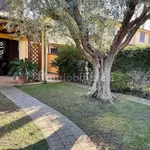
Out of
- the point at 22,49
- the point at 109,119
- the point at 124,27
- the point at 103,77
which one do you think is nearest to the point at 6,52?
the point at 22,49

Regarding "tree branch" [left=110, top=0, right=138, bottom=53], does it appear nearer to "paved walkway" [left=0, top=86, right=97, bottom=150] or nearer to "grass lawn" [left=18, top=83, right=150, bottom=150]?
"grass lawn" [left=18, top=83, right=150, bottom=150]

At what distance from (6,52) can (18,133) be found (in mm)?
9976

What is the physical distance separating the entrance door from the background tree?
6.62 metres

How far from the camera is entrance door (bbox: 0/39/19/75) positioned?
12623 mm

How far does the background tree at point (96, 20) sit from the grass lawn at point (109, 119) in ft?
2.55

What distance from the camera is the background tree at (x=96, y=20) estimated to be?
503 cm

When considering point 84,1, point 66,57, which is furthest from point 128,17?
point 66,57

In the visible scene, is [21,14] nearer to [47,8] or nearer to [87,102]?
[47,8]

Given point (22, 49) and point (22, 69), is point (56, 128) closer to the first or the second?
point (22, 69)

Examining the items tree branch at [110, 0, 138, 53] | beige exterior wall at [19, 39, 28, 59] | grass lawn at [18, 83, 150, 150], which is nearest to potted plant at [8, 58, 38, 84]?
beige exterior wall at [19, 39, 28, 59]

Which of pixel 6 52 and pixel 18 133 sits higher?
pixel 6 52

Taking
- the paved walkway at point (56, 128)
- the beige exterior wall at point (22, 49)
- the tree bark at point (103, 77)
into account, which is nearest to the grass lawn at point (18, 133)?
the paved walkway at point (56, 128)

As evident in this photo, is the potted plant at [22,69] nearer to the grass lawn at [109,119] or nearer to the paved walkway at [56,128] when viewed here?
the grass lawn at [109,119]

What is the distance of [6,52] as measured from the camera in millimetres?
12742
